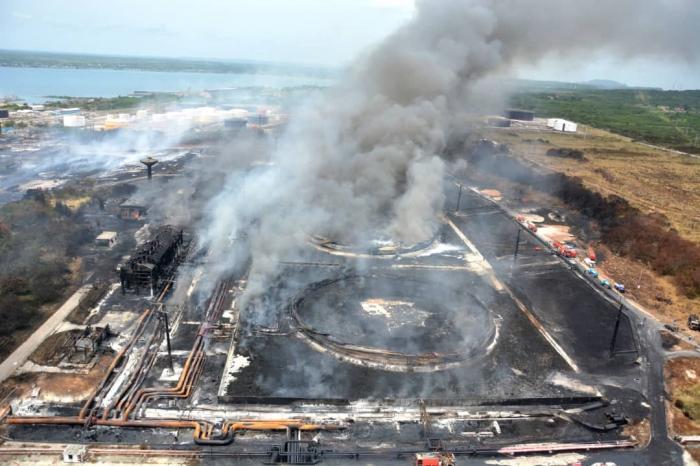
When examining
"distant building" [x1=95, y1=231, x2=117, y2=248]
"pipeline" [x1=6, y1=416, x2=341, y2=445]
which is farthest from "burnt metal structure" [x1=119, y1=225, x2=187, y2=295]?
"pipeline" [x1=6, y1=416, x2=341, y2=445]

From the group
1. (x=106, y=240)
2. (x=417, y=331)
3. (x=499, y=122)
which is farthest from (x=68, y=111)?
(x=417, y=331)

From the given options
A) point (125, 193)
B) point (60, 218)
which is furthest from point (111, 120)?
point (60, 218)

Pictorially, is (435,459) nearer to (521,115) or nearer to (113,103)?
(521,115)

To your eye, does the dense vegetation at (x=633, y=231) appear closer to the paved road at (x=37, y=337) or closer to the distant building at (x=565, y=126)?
the paved road at (x=37, y=337)

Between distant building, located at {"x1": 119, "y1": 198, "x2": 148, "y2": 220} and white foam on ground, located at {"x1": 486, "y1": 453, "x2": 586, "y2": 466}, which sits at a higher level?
distant building, located at {"x1": 119, "y1": 198, "x2": 148, "y2": 220}

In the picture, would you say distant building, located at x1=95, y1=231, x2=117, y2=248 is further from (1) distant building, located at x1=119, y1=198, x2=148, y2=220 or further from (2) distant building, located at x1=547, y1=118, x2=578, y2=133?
(2) distant building, located at x1=547, y1=118, x2=578, y2=133

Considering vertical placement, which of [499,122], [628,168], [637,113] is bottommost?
[628,168]
